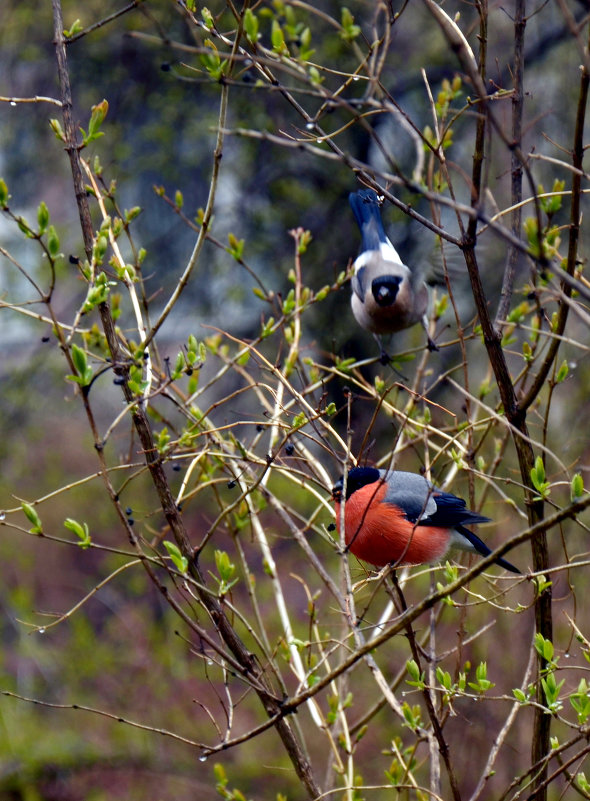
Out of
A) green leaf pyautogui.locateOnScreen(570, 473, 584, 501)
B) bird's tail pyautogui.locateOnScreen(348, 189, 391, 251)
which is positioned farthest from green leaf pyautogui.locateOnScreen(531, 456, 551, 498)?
bird's tail pyautogui.locateOnScreen(348, 189, 391, 251)

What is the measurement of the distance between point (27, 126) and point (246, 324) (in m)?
2.27

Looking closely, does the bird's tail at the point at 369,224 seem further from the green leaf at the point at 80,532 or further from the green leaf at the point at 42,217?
the green leaf at the point at 80,532

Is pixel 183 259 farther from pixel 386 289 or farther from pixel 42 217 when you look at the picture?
pixel 42 217

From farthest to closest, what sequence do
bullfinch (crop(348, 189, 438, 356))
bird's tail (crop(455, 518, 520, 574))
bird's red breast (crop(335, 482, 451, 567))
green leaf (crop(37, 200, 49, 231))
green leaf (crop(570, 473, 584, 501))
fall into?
A: 1. bullfinch (crop(348, 189, 438, 356))
2. bird's tail (crop(455, 518, 520, 574))
3. bird's red breast (crop(335, 482, 451, 567))
4. green leaf (crop(37, 200, 49, 231))
5. green leaf (crop(570, 473, 584, 501))

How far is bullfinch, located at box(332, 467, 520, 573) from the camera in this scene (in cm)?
244

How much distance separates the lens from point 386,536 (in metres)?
2.45

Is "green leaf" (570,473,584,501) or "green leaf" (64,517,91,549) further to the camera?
"green leaf" (64,517,91,549)

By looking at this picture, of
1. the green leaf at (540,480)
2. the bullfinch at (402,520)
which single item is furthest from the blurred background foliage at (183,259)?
the green leaf at (540,480)

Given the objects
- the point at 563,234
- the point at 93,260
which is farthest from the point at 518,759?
the point at 93,260

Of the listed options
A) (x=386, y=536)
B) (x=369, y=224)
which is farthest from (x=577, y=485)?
(x=369, y=224)

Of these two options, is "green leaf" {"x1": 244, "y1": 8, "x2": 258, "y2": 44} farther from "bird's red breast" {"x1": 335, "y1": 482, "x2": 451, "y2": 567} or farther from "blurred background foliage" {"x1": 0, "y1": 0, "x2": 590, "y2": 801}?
"blurred background foliage" {"x1": 0, "y1": 0, "x2": 590, "y2": 801}

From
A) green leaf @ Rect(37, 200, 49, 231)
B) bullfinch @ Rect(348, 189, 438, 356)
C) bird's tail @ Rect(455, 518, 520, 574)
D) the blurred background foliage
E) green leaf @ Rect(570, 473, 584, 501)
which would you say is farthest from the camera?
the blurred background foliage

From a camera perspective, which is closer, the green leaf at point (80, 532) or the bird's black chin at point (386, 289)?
the green leaf at point (80, 532)

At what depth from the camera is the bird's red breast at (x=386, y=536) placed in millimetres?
2429
